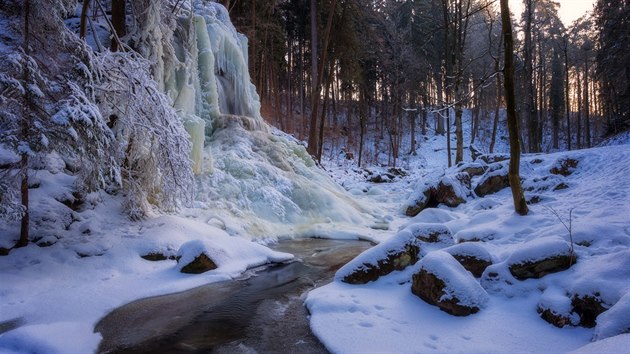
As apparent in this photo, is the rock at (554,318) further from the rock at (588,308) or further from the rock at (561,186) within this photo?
the rock at (561,186)

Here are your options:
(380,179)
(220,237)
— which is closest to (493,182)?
(220,237)

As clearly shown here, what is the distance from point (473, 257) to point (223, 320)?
3.36m

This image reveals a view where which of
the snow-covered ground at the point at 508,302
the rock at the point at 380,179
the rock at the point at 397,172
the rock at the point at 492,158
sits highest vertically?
the rock at the point at 492,158

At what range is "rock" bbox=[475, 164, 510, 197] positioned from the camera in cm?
1146

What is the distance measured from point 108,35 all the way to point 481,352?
31.6ft

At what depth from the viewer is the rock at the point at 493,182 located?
11.5 metres

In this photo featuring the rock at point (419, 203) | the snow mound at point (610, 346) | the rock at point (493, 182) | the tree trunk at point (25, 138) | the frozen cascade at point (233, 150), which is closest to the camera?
the snow mound at point (610, 346)

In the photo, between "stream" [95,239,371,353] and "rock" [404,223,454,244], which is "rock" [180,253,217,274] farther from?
"rock" [404,223,454,244]

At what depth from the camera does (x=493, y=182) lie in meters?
11.6

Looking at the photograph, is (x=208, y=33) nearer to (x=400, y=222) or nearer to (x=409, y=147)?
(x=400, y=222)

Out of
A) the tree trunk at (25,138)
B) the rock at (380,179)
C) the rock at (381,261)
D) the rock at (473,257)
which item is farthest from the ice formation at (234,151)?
the rock at (380,179)

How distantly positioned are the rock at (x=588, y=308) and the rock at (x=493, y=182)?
8.35 meters

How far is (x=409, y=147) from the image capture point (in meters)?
34.3

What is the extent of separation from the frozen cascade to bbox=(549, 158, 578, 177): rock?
531 centimetres
